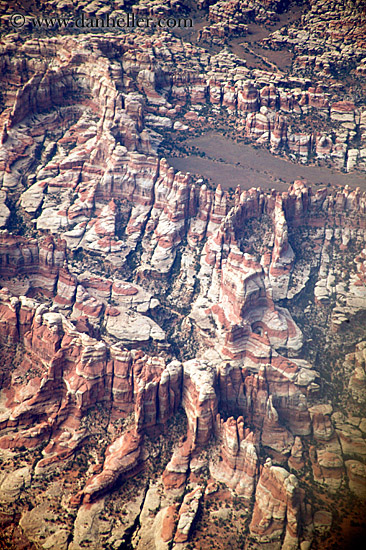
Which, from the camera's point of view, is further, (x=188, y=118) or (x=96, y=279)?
(x=188, y=118)

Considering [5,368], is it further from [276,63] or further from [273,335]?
[276,63]

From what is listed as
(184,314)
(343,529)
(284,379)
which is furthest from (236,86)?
(343,529)

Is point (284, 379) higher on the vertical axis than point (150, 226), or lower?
lower

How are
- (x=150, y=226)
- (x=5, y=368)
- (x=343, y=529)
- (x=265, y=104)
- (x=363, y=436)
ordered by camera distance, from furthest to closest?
(x=265, y=104) → (x=150, y=226) → (x=5, y=368) → (x=363, y=436) → (x=343, y=529)

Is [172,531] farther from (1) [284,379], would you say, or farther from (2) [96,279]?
(2) [96,279]

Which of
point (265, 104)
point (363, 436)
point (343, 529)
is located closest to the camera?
point (343, 529)

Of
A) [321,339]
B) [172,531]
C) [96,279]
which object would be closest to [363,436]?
[321,339]

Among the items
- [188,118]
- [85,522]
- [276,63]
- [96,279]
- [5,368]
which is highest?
[276,63]
